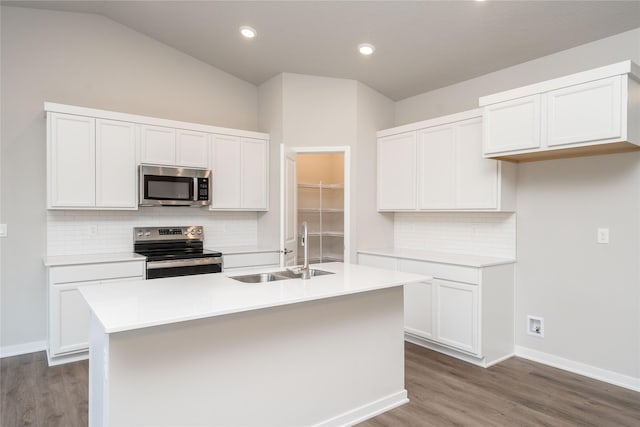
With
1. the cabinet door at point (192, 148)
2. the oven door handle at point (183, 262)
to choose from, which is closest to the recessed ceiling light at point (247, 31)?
the cabinet door at point (192, 148)

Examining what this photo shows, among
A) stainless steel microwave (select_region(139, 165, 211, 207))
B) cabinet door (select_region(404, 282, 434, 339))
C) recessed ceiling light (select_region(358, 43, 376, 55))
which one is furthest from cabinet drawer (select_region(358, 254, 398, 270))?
recessed ceiling light (select_region(358, 43, 376, 55))

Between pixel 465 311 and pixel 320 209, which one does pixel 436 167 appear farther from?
pixel 320 209

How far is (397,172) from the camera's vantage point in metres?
4.46

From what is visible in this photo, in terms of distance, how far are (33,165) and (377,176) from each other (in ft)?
11.7

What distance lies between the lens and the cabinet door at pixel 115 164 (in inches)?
146

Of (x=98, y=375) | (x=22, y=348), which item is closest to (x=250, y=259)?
(x=22, y=348)

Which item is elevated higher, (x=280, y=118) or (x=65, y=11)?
(x=65, y=11)

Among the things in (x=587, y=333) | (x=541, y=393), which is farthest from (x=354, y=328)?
(x=587, y=333)

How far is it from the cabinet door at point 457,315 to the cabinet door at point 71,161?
3.44 metres

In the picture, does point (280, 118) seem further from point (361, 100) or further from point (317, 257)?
point (317, 257)

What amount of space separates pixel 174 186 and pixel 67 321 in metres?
1.56

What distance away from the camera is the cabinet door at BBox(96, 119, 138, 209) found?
372cm

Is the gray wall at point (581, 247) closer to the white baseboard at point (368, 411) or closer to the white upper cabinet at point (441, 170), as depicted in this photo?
the white upper cabinet at point (441, 170)

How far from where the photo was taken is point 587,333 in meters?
3.26
